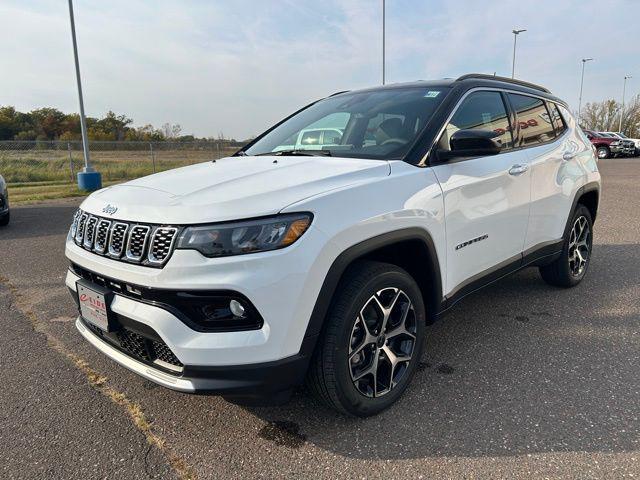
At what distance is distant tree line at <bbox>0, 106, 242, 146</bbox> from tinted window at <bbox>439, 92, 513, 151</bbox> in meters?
40.5

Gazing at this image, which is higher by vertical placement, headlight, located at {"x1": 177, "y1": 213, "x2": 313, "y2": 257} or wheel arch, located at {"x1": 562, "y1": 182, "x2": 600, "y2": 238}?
headlight, located at {"x1": 177, "y1": 213, "x2": 313, "y2": 257}

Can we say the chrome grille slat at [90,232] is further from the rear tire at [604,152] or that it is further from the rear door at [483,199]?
the rear tire at [604,152]

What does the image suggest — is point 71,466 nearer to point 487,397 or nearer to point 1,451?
point 1,451

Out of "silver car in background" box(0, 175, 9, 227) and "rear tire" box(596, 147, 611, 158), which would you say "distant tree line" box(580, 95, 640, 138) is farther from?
"silver car in background" box(0, 175, 9, 227)

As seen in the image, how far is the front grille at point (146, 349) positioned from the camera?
212cm

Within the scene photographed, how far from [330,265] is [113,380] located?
1692 millimetres

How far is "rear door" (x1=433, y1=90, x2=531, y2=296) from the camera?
276cm

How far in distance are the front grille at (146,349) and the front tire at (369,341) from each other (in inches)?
24.9

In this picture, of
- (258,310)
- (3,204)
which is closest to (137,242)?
(258,310)

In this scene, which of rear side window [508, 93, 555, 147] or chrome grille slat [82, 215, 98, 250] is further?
rear side window [508, 93, 555, 147]

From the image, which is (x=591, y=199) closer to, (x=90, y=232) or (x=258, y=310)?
(x=258, y=310)

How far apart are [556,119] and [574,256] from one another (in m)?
1.25

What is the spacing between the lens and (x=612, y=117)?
61.4m

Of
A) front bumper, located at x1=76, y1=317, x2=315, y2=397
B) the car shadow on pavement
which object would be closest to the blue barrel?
the car shadow on pavement
